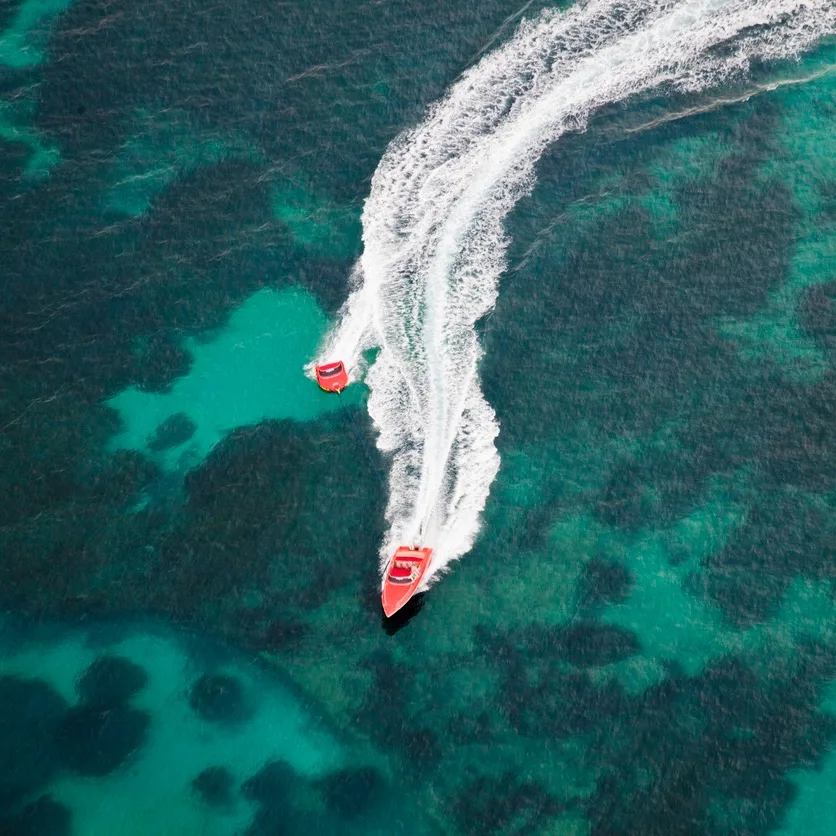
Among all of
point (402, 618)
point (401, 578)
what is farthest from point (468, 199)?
point (402, 618)

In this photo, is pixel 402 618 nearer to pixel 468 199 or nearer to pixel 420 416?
pixel 420 416

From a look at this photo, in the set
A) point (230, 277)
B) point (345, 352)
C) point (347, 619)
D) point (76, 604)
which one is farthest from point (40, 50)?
point (347, 619)

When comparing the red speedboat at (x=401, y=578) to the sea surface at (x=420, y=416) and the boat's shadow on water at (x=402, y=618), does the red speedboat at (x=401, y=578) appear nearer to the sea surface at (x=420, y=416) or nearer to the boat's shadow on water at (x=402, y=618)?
the boat's shadow on water at (x=402, y=618)

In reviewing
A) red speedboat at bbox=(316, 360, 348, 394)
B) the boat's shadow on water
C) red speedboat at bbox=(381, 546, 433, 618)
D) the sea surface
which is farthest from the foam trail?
the boat's shadow on water

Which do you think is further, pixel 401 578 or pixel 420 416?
pixel 420 416

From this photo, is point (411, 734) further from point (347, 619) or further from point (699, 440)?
point (699, 440)
